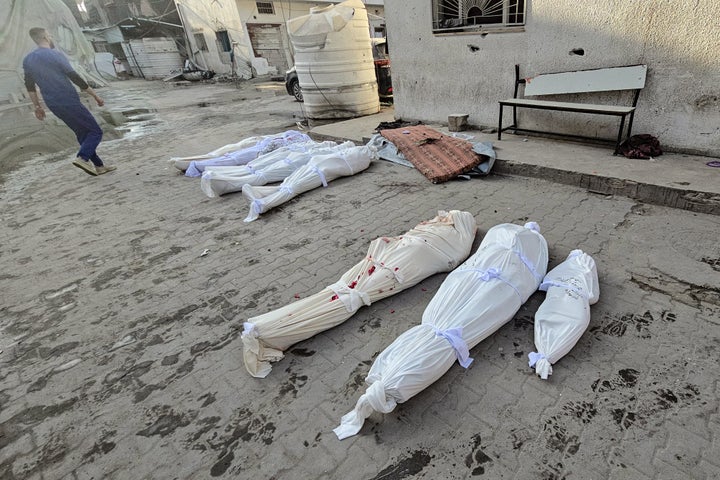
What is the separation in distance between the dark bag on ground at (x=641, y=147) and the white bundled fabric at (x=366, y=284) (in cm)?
244

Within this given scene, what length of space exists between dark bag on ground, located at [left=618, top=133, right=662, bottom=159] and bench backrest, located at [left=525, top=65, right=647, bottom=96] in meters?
0.56

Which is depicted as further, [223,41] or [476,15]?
[223,41]

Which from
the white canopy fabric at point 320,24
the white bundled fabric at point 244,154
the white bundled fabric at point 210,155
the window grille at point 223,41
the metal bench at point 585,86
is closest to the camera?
the metal bench at point 585,86

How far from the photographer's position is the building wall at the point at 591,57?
363cm

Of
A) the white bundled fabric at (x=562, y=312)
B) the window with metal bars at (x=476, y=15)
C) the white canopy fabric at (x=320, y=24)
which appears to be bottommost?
the white bundled fabric at (x=562, y=312)

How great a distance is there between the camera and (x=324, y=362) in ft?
6.82

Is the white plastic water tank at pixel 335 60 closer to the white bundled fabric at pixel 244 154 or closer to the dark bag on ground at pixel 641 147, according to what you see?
the white bundled fabric at pixel 244 154

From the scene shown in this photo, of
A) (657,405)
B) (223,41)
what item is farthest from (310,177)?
(223,41)

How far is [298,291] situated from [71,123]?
5361 mm

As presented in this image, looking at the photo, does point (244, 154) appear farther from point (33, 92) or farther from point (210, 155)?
point (33, 92)

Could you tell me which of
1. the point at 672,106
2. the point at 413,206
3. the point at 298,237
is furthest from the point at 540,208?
the point at 298,237

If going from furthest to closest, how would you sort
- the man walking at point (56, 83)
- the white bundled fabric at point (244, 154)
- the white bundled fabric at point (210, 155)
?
the white bundled fabric at point (210, 155)
the white bundled fabric at point (244, 154)
the man walking at point (56, 83)

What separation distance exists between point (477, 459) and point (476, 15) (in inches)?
228

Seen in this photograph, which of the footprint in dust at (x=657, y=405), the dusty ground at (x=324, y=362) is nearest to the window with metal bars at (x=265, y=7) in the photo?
the dusty ground at (x=324, y=362)
